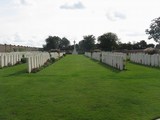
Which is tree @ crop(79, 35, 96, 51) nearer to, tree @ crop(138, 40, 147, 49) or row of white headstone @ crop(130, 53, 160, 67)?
tree @ crop(138, 40, 147, 49)

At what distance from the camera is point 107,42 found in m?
115

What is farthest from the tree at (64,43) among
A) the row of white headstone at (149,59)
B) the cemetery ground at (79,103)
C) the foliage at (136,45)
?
the cemetery ground at (79,103)

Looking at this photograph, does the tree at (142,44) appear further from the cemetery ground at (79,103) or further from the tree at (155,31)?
the cemetery ground at (79,103)

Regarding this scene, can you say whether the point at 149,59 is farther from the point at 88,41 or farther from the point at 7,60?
the point at 88,41

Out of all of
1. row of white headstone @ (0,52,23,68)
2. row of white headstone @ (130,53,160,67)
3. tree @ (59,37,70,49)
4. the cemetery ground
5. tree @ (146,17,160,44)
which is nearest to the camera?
the cemetery ground

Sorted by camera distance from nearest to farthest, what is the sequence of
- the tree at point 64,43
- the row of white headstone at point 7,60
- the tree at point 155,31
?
the row of white headstone at point 7,60 < the tree at point 155,31 < the tree at point 64,43

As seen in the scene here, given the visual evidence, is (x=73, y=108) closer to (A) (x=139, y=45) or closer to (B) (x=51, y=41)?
(A) (x=139, y=45)

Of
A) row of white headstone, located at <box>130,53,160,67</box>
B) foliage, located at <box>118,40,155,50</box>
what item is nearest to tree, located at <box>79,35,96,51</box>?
foliage, located at <box>118,40,155,50</box>

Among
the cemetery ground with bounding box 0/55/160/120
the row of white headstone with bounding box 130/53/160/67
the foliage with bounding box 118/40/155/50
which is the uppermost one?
the foliage with bounding box 118/40/155/50

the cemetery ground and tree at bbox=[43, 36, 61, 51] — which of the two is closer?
the cemetery ground

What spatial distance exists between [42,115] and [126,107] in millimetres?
2233

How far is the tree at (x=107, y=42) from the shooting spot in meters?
114

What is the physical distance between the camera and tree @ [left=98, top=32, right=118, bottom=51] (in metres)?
114

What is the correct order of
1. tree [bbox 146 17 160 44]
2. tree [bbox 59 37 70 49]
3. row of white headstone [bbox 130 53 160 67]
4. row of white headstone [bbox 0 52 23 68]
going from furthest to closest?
1. tree [bbox 59 37 70 49]
2. tree [bbox 146 17 160 44]
3. row of white headstone [bbox 130 53 160 67]
4. row of white headstone [bbox 0 52 23 68]
